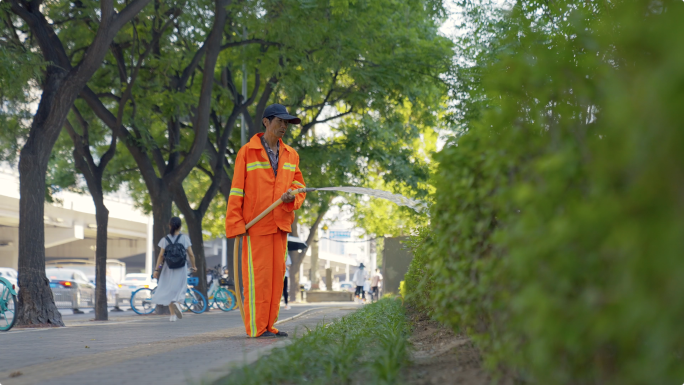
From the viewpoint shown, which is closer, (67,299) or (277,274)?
(277,274)

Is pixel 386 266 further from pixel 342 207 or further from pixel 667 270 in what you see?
pixel 667 270

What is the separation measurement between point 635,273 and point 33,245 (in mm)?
12028

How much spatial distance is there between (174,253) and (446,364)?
429 inches

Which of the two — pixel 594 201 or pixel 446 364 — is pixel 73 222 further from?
pixel 594 201

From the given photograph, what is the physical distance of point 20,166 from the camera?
493 inches

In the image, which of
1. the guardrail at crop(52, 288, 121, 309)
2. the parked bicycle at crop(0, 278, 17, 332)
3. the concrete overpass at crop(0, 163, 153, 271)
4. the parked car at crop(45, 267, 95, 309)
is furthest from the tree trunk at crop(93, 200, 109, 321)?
the concrete overpass at crop(0, 163, 153, 271)

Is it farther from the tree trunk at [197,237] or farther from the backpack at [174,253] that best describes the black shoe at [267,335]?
the tree trunk at [197,237]

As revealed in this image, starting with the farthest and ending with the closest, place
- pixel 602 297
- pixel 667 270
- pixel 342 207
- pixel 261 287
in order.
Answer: pixel 342 207 → pixel 261 287 → pixel 602 297 → pixel 667 270

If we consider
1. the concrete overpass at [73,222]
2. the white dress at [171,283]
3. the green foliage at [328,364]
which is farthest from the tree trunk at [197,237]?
the green foliage at [328,364]

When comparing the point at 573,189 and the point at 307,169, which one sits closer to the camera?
the point at 573,189

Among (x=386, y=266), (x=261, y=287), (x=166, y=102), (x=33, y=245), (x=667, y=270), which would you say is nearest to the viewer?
(x=667, y=270)

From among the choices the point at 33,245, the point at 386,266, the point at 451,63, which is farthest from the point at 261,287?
the point at 386,266

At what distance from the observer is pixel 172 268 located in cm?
1492

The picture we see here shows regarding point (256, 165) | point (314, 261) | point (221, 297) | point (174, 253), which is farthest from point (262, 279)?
point (314, 261)
